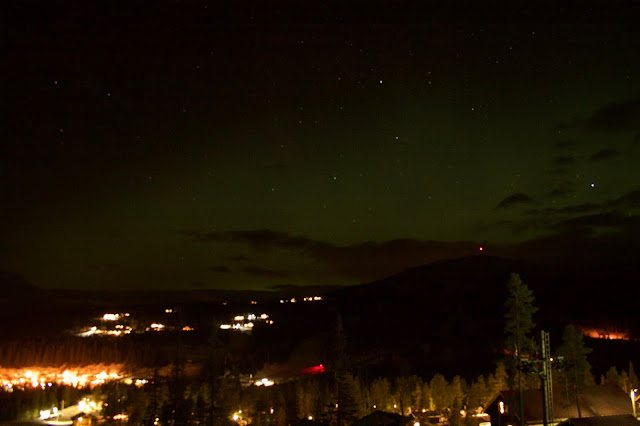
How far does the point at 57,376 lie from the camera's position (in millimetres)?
98188

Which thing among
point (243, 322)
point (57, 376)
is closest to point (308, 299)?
point (243, 322)

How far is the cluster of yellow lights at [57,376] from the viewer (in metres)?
88.4

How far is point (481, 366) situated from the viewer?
266 feet

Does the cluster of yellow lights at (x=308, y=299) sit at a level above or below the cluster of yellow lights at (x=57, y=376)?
above

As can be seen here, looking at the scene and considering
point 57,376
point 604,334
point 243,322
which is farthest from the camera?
point 243,322

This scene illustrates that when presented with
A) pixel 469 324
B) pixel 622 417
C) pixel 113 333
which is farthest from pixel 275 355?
pixel 622 417

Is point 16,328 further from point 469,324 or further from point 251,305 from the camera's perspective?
point 469,324

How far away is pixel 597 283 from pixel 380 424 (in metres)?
146

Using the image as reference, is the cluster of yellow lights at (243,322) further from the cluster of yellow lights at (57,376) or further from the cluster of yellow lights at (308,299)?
the cluster of yellow lights at (57,376)

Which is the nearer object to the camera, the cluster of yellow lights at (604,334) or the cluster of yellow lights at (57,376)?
the cluster of yellow lights at (57,376)

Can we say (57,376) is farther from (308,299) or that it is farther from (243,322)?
(308,299)

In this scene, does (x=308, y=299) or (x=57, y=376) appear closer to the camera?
(x=57, y=376)

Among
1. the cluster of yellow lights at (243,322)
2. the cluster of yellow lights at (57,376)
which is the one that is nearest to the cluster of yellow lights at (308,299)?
the cluster of yellow lights at (243,322)

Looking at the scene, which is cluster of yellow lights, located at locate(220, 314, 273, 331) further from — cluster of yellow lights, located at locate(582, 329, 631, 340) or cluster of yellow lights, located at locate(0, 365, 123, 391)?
cluster of yellow lights, located at locate(582, 329, 631, 340)
